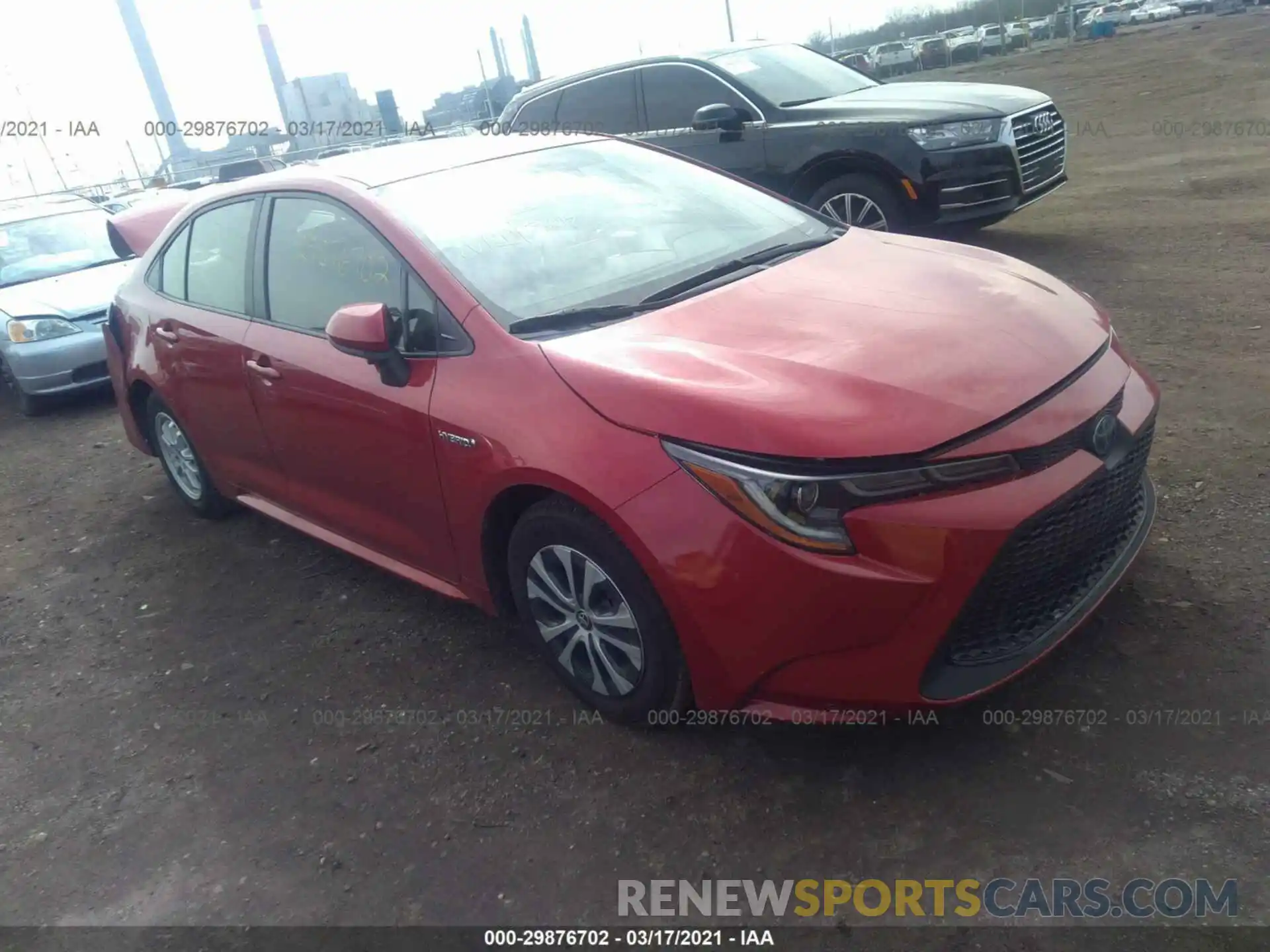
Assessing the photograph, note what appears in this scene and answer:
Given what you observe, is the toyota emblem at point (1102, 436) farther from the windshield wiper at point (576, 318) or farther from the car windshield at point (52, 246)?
the car windshield at point (52, 246)

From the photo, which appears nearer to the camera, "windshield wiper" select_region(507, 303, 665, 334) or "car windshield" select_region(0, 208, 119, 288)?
"windshield wiper" select_region(507, 303, 665, 334)

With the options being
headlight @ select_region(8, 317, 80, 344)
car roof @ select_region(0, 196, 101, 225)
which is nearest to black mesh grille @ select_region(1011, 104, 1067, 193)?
headlight @ select_region(8, 317, 80, 344)

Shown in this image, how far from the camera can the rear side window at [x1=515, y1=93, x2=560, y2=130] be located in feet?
28.9

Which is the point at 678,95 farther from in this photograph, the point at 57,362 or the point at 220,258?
the point at 57,362

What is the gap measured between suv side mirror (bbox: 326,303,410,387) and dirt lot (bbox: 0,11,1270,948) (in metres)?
1.09

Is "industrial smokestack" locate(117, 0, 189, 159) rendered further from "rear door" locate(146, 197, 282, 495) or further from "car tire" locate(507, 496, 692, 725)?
"car tire" locate(507, 496, 692, 725)

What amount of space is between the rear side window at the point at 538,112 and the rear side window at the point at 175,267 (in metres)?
4.86

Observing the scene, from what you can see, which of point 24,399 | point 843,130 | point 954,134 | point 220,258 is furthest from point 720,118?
point 24,399

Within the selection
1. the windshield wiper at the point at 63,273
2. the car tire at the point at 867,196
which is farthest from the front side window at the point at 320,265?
the windshield wiper at the point at 63,273

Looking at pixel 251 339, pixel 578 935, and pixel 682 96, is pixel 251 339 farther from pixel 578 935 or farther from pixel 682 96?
pixel 682 96

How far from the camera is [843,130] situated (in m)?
7.00

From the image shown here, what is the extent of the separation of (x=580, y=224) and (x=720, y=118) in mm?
4397

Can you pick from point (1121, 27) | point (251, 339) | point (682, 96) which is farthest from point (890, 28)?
point (251, 339)

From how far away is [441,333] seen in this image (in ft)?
10.1
